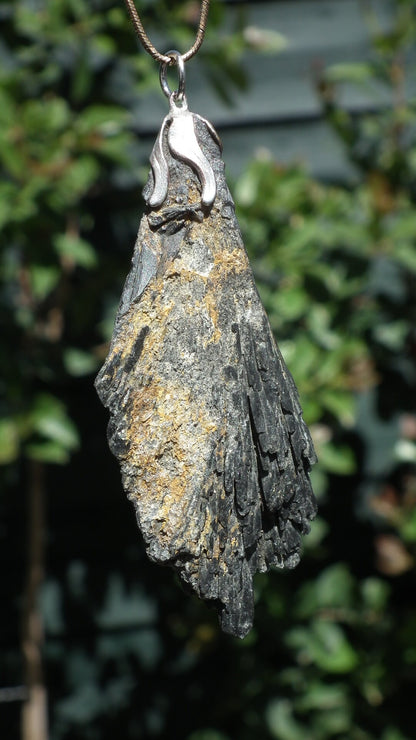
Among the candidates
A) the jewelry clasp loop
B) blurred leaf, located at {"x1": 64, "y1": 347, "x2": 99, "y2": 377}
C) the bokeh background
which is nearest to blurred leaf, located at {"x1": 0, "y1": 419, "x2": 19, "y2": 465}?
the bokeh background

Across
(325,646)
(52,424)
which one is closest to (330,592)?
(325,646)

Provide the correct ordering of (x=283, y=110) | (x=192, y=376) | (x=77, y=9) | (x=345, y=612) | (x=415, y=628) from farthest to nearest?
(x=283, y=110) → (x=345, y=612) → (x=415, y=628) → (x=77, y=9) → (x=192, y=376)

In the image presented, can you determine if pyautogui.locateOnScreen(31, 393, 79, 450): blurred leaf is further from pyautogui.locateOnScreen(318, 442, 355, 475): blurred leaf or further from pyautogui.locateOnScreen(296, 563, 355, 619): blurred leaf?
pyautogui.locateOnScreen(296, 563, 355, 619): blurred leaf

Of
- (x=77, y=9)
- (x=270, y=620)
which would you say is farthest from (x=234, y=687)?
(x=77, y=9)

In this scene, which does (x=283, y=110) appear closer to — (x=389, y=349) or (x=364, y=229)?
(x=364, y=229)

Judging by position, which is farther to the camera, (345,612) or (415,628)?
(345,612)

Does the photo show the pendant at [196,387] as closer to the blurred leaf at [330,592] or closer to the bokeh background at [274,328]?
the bokeh background at [274,328]
